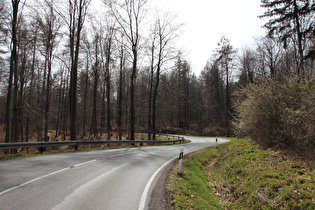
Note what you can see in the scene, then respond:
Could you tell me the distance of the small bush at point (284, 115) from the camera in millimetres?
7152

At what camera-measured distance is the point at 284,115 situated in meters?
8.22

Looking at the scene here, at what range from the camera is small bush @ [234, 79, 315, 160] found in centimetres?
715

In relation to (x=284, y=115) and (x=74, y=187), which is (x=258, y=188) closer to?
(x=284, y=115)

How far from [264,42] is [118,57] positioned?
68.0 ft

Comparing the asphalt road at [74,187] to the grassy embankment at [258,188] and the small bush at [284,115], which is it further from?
the small bush at [284,115]

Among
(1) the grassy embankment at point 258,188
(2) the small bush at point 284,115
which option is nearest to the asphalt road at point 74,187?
(1) the grassy embankment at point 258,188

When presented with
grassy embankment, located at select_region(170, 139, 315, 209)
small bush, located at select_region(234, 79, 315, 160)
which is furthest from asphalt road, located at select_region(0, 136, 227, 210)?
small bush, located at select_region(234, 79, 315, 160)

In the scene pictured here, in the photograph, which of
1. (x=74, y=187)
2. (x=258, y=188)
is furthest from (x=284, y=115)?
(x=74, y=187)

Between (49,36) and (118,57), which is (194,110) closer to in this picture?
(118,57)

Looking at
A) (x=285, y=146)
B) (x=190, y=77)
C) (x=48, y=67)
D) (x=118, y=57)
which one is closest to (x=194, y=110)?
(x=190, y=77)

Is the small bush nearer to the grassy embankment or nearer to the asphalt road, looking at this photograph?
the grassy embankment

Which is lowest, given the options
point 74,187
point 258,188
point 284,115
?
point 258,188

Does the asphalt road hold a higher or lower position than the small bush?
lower

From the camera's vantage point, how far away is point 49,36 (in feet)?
58.2
